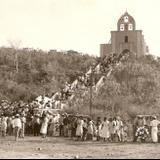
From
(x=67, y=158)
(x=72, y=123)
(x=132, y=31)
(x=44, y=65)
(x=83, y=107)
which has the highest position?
(x=132, y=31)

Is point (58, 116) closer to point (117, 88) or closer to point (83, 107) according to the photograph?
point (83, 107)

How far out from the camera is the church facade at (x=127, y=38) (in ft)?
199

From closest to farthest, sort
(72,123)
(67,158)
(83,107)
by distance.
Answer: (67,158), (72,123), (83,107)

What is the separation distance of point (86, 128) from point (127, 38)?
38.2m

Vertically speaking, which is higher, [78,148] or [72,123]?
[72,123]

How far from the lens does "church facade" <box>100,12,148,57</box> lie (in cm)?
6053

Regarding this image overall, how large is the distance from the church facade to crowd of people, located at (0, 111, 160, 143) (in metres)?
33.7

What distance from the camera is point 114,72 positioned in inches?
1886

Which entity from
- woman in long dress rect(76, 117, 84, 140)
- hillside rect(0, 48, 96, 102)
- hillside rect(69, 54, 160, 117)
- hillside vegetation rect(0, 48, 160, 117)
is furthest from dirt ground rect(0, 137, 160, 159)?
Answer: hillside rect(0, 48, 96, 102)

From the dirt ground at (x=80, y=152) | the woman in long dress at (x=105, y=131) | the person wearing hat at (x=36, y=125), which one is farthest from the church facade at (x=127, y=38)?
the dirt ground at (x=80, y=152)

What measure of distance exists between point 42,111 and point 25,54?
27554mm

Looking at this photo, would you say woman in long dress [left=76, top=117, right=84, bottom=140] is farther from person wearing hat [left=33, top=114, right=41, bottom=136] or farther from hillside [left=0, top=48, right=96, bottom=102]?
hillside [left=0, top=48, right=96, bottom=102]

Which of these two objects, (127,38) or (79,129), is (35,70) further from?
(79,129)

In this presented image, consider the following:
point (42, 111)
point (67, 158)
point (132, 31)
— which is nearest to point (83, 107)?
point (42, 111)
